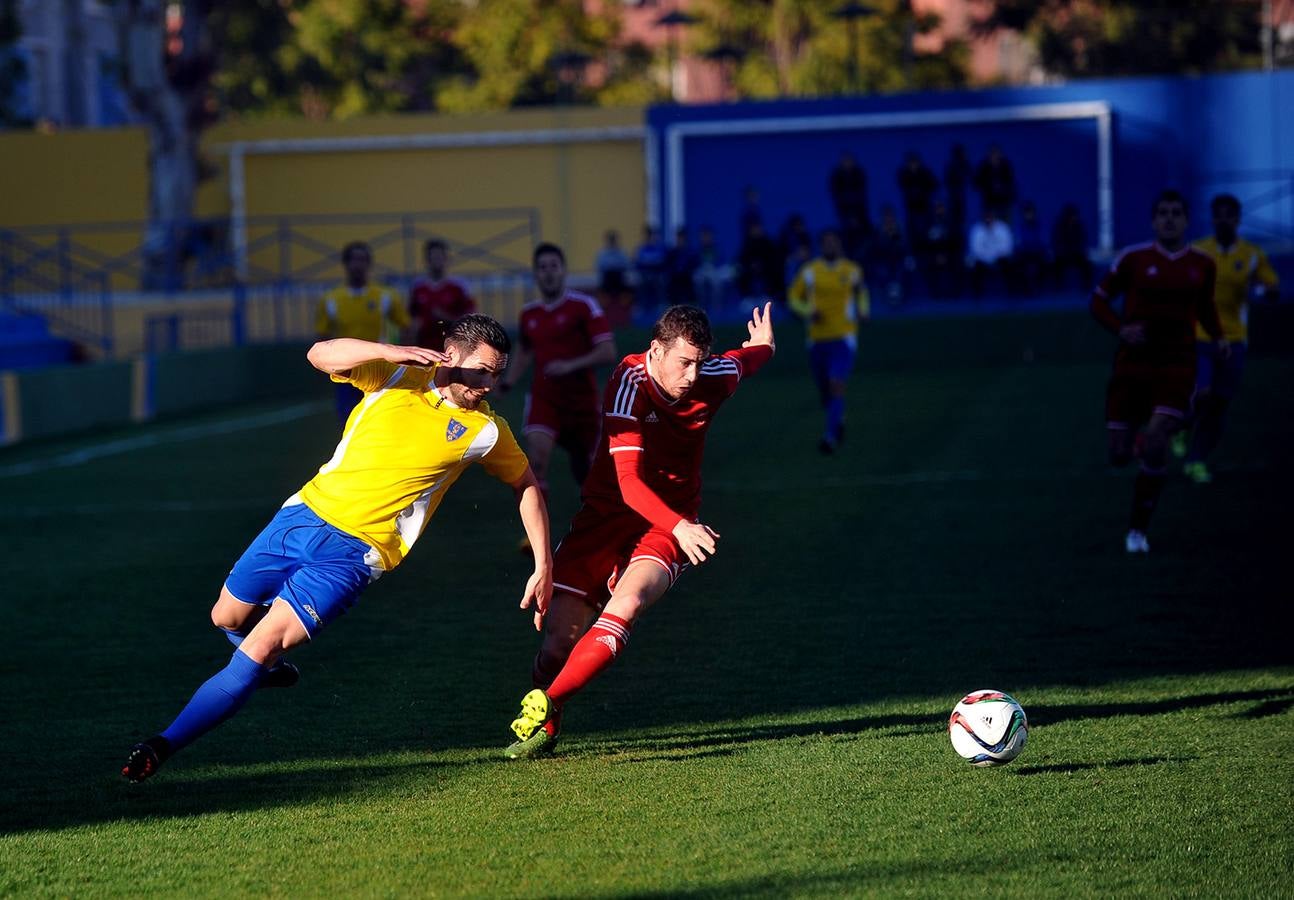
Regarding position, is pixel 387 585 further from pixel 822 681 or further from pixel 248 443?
pixel 248 443

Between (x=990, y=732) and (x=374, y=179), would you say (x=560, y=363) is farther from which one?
(x=374, y=179)

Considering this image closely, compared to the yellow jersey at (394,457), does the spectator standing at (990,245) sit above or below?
above

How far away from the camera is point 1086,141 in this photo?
3180 centimetres

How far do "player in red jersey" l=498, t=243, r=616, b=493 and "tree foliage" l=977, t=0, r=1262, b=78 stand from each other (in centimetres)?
3098

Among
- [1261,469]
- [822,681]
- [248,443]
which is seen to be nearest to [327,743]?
[822,681]

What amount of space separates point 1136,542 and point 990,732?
4.98 meters

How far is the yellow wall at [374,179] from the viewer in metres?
33.7

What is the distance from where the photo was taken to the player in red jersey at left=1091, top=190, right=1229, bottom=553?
1048 cm

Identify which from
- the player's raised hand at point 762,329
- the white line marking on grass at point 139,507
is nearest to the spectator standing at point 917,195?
the white line marking on grass at point 139,507

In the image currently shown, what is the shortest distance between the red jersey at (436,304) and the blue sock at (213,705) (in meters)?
9.13

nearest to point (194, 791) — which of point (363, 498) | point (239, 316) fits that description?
point (363, 498)

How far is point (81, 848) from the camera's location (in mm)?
5328

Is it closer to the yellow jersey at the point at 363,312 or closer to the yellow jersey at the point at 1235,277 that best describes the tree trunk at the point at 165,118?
the yellow jersey at the point at 363,312

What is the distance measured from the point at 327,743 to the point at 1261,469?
32.9ft
